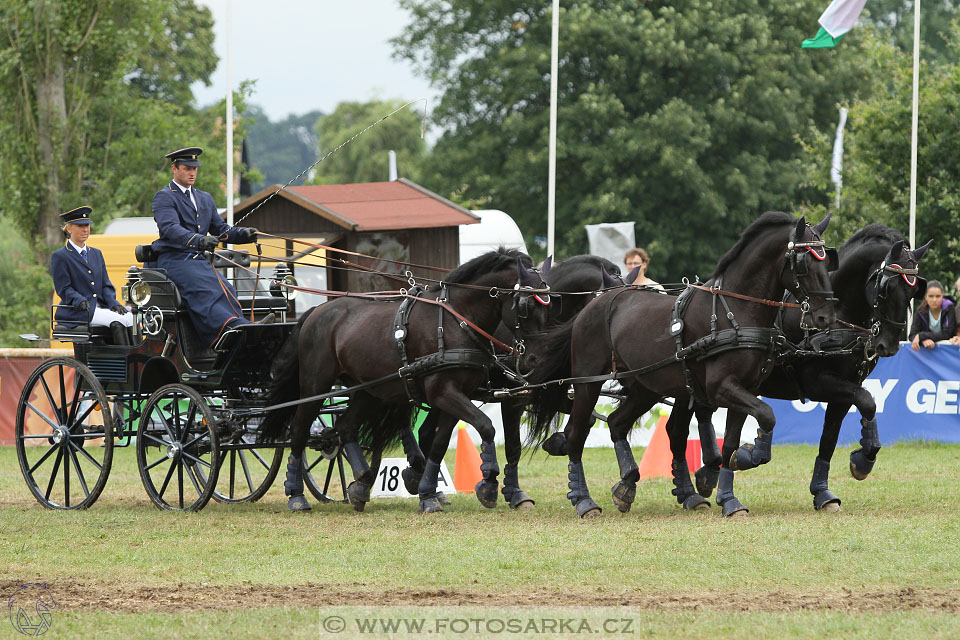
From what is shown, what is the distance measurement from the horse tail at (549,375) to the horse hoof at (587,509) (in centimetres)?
109

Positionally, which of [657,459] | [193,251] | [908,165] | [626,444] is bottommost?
[657,459]

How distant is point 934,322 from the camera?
14.6 m

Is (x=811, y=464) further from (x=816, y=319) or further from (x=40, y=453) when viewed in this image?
(x=40, y=453)

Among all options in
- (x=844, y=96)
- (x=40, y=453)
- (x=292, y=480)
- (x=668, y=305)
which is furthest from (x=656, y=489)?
(x=844, y=96)

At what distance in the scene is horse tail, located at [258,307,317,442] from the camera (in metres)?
10.3

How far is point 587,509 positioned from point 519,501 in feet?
2.94

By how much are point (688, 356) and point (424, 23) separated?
1022 inches

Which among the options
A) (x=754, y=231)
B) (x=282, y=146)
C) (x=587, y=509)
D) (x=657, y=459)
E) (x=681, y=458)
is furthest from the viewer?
(x=282, y=146)

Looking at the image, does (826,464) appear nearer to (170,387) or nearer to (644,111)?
(170,387)

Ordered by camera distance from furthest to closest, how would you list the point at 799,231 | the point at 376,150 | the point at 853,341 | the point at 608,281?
the point at 376,150 < the point at 608,281 < the point at 853,341 < the point at 799,231

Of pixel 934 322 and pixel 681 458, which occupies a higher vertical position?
pixel 934 322

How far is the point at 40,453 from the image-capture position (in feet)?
51.6

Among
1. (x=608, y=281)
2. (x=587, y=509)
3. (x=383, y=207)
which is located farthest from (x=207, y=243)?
(x=383, y=207)
